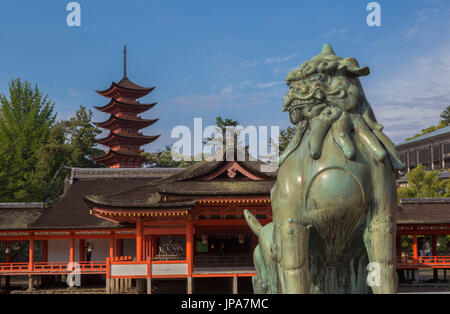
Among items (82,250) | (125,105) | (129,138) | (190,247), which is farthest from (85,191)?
(125,105)

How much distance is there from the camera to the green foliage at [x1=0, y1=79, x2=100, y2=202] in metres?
30.2

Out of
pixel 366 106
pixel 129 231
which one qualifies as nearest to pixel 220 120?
pixel 129 231

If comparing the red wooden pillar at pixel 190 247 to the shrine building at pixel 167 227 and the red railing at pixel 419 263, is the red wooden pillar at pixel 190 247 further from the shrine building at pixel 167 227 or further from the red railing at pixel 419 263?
the red railing at pixel 419 263

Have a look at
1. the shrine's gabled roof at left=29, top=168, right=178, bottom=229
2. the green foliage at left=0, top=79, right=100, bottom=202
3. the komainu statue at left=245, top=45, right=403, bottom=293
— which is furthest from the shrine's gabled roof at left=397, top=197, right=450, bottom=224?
the green foliage at left=0, top=79, right=100, bottom=202

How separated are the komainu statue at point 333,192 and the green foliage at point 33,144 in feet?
87.8

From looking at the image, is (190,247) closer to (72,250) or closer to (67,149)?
(72,250)

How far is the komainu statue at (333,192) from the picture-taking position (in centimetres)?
489

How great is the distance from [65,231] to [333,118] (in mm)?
16357

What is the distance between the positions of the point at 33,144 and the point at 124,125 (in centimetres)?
758

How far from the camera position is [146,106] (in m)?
40.8

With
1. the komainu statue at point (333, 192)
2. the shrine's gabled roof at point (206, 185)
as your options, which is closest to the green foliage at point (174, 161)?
the shrine's gabled roof at point (206, 185)

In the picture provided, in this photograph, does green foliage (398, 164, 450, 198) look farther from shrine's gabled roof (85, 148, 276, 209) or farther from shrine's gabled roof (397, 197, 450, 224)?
shrine's gabled roof (85, 148, 276, 209)
